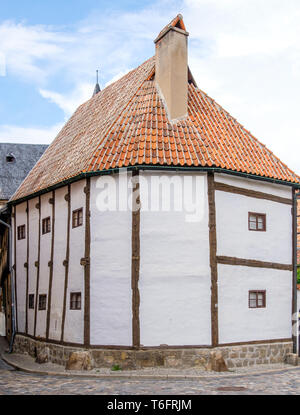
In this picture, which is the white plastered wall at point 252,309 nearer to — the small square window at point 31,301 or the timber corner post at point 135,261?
the timber corner post at point 135,261

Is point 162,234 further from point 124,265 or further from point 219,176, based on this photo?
point 219,176

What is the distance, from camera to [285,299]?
16.8 metres

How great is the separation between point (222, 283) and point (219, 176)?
2951 millimetres

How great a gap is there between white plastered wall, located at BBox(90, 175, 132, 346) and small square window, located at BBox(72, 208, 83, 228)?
69cm

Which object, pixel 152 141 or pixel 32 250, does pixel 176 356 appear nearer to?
pixel 152 141

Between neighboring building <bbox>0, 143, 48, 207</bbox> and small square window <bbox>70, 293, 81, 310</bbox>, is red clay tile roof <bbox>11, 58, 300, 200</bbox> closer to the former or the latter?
small square window <bbox>70, 293, 81, 310</bbox>

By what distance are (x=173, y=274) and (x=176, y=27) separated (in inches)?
301

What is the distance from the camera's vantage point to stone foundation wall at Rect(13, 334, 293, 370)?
46.9 ft

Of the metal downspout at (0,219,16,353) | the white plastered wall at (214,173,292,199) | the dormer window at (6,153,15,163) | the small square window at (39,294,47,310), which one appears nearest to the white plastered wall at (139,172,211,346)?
the white plastered wall at (214,173,292,199)

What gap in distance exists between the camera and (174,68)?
16.8m

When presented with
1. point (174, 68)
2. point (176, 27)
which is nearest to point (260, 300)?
point (174, 68)

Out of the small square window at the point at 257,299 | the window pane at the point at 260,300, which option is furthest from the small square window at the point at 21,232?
the window pane at the point at 260,300

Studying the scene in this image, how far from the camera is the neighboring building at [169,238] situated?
1466 centimetres

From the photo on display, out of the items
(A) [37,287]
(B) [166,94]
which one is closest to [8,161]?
(A) [37,287]
